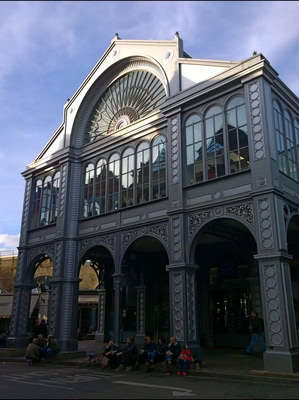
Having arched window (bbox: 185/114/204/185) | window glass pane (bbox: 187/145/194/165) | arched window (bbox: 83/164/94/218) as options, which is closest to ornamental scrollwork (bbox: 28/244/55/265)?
arched window (bbox: 83/164/94/218)

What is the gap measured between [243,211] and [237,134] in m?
2.99

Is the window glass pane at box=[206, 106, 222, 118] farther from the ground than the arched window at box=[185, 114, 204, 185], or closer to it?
farther from the ground

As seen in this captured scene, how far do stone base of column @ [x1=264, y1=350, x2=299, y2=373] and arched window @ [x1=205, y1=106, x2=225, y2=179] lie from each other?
641cm

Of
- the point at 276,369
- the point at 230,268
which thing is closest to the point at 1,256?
the point at 230,268

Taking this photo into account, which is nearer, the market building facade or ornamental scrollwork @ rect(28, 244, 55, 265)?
the market building facade

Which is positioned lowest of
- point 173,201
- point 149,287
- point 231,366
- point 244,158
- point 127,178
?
point 231,366

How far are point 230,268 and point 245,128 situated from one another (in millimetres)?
8113

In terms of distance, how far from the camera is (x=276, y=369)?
457 inches

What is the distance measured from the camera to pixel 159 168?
17516mm

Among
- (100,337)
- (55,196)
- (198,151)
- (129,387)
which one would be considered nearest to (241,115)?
(198,151)

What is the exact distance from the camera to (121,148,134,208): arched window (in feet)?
60.7

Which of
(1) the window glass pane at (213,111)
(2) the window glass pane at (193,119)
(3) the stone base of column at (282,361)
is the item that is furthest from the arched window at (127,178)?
(3) the stone base of column at (282,361)

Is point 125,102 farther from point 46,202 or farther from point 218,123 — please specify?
point 46,202

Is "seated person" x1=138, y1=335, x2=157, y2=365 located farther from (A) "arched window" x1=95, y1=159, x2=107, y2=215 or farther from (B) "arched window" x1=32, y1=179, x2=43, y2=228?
(B) "arched window" x1=32, y1=179, x2=43, y2=228
